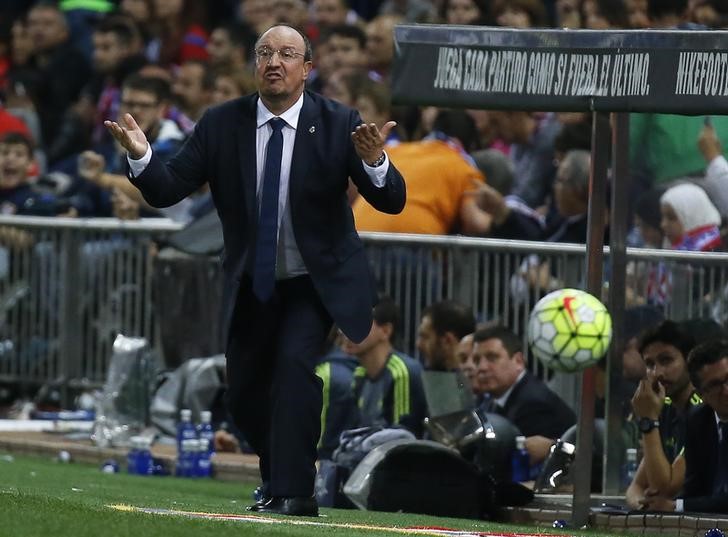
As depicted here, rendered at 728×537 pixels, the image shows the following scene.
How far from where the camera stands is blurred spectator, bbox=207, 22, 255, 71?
1831 centimetres

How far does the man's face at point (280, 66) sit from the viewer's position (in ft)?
30.7

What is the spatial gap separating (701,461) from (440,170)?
13.8ft

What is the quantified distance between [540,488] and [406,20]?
698 centimetres

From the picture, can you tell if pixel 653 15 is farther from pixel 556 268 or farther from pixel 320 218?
pixel 320 218

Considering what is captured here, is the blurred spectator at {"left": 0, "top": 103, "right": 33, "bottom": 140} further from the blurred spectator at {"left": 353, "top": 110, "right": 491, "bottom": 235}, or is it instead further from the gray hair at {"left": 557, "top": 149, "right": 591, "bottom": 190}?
the gray hair at {"left": 557, "top": 149, "right": 591, "bottom": 190}

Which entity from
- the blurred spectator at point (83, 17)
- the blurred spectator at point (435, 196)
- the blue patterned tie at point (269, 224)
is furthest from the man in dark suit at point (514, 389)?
the blurred spectator at point (83, 17)

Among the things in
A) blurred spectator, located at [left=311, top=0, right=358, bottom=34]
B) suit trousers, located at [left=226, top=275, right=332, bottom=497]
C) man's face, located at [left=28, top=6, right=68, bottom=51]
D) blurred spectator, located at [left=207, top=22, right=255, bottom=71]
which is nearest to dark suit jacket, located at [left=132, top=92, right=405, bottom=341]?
suit trousers, located at [left=226, top=275, right=332, bottom=497]

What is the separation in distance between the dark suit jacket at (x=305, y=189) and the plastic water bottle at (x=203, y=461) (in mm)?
4215

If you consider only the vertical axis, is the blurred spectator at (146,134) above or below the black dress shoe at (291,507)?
above

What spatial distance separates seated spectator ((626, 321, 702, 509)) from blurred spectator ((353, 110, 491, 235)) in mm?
3277

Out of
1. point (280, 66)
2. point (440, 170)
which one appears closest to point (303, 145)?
point (280, 66)

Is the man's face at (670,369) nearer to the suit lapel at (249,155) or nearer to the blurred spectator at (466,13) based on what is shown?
the suit lapel at (249,155)

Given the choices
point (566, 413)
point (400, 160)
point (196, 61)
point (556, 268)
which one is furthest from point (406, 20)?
point (566, 413)

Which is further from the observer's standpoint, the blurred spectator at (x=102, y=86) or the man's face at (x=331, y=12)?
the blurred spectator at (x=102, y=86)
